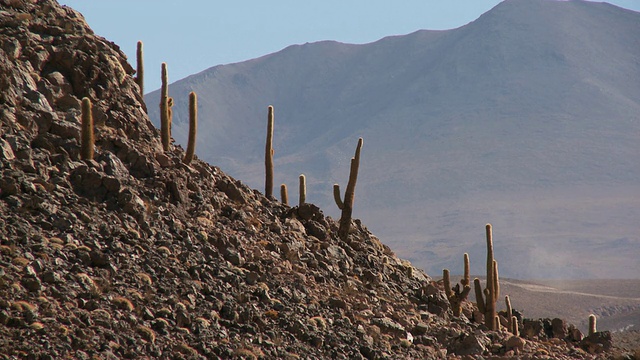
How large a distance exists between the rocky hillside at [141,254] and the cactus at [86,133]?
0.27m

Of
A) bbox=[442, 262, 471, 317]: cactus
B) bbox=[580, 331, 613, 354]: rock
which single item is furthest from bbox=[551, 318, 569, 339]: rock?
bbox=[442, 262, 471, 317]: cactus

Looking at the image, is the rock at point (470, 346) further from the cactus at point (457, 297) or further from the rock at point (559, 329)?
the rock at point (559, 329)

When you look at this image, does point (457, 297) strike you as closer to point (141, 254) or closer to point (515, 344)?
point (515, 344)

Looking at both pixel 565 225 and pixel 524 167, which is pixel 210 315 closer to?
pixel 565 225

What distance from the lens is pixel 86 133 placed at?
2016 centimetres

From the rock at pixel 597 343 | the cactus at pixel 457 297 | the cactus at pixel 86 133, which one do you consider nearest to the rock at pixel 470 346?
the cactus at pixel 457 297

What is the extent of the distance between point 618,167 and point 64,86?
508 ft

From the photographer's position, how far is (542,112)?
196 metres

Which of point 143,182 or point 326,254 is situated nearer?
point 143,182

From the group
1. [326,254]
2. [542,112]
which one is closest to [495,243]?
[542,112]

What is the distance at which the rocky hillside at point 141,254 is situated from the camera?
56.2ft

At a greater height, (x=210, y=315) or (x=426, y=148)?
(x=426, y=148)

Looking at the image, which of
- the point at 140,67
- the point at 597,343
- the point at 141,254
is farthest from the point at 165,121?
the point at 597,343

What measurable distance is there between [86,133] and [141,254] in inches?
104
